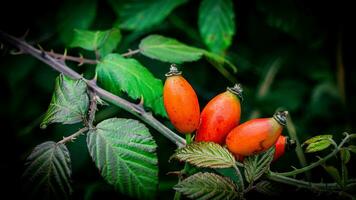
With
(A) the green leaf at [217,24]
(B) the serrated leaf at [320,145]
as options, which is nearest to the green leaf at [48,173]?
(B) the serrated leaf at [320,145]

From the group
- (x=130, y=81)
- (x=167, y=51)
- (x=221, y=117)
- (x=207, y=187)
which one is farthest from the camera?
(x=167, y=51)

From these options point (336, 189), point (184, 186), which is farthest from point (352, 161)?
point (184, 186)

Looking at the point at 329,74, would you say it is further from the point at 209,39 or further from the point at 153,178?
the point at 153,178

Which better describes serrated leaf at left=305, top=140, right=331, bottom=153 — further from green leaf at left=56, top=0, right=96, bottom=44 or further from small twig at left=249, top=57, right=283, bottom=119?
small twig at left=249, top=57, right=283, bottom=119

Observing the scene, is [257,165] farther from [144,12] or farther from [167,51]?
[144,12]

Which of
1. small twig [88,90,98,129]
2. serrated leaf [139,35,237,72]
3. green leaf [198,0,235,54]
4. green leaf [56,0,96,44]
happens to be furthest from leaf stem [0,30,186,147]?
green leaf [198,0,235,54]

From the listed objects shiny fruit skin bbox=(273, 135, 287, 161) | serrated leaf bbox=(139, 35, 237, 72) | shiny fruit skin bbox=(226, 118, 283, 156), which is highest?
serrated leaf bbox=(139, 35, 237, 72)

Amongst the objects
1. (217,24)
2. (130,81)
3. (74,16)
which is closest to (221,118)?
(130,81)
